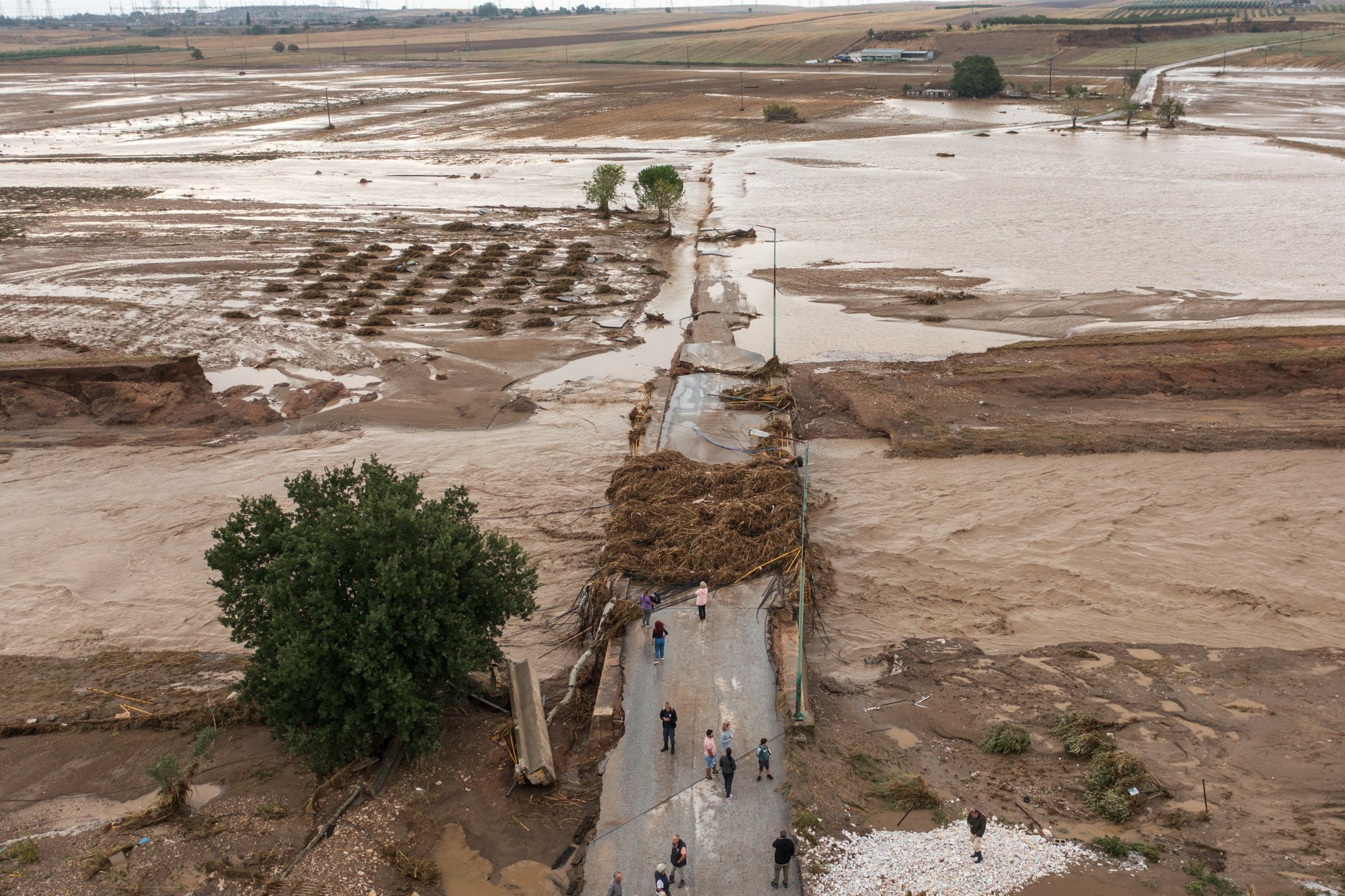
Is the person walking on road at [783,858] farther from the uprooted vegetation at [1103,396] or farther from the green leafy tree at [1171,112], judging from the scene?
the green leafy tree at [1171,112]

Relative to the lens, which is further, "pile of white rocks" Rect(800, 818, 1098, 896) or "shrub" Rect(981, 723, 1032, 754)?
"shrub" Rect(981, 723, 1032, 754)

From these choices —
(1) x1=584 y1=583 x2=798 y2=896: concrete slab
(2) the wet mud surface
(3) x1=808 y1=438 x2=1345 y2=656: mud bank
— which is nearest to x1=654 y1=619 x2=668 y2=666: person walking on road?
(1) x1=584 y1=583 x2=798 y2=896: concrete slab

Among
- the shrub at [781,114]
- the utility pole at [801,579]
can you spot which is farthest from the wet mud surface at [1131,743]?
the shrub at [781,114]

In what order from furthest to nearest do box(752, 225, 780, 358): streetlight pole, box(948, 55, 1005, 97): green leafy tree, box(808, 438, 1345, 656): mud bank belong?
box(948, 55, 1005, 97): green leafy tree
box(752, 225, 780, 358): streetlight pole
box(808, 438, 1345, 656): mud bank

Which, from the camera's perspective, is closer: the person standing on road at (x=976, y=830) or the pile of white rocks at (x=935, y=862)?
the pile of white rocks at (x=935, y=862)

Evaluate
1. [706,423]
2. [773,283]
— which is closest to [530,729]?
[706,423]

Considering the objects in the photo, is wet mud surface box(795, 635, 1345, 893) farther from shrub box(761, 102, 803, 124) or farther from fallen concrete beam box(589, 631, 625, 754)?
shrub box(761, 102, 803, 124)
